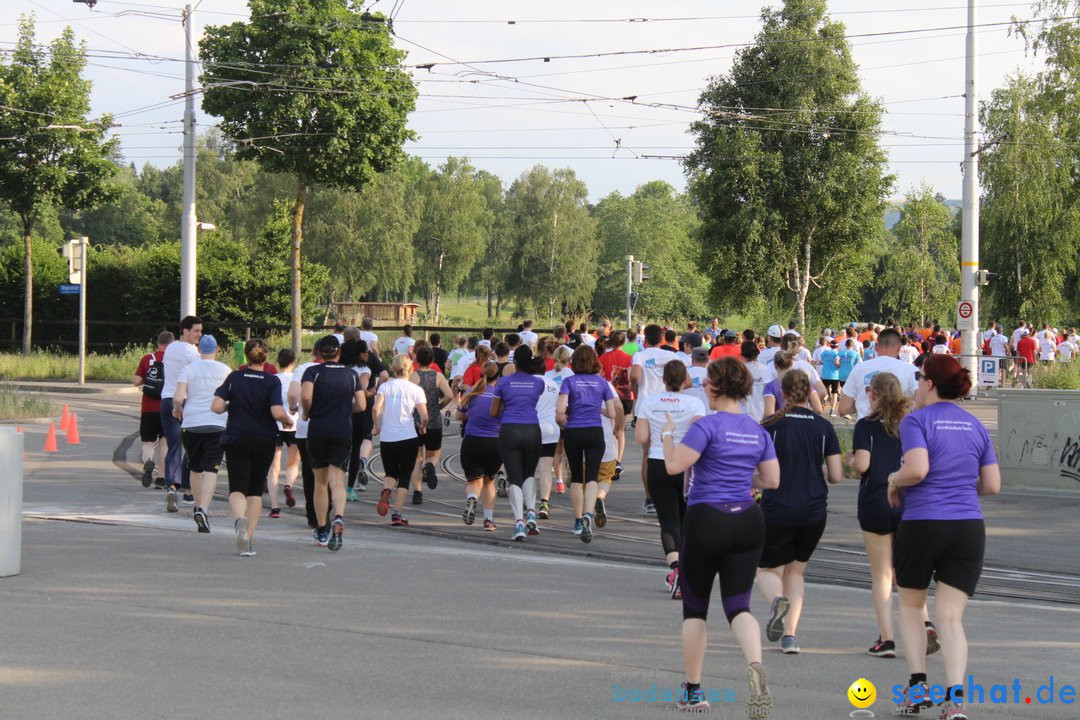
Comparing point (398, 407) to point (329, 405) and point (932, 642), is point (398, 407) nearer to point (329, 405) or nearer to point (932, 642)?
point (329, 405)

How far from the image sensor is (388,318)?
2778 inches

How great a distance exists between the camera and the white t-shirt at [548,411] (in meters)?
13.0

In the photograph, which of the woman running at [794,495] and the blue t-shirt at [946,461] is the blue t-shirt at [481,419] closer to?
the woman running at [794,495]

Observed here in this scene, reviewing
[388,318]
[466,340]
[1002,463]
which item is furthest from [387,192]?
[1002,463]

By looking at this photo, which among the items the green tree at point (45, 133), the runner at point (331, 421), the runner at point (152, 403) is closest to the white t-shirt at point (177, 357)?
the runner at point (152, 403)

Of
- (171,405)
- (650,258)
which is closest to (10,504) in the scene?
(171,405)

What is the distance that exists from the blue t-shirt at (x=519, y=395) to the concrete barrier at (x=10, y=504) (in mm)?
4219

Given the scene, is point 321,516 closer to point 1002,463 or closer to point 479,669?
point 479,669

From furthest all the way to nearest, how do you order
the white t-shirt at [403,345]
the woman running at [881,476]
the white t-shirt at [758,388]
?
the white t-shirt at [403,345] < the white t-shirt at [758,388] < the woman running at [881,476]

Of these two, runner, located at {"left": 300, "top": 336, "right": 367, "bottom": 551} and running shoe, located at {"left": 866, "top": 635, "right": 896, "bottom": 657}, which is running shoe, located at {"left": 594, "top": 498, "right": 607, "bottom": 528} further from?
running shoe, located at {"left": 866, "top": 635, "right": 896, "bottom": 657}

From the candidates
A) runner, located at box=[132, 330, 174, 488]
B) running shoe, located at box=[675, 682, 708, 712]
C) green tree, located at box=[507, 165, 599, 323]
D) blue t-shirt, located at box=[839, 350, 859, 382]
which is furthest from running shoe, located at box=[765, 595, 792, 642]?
green tree, located at box=[507, 165, 599, 323]

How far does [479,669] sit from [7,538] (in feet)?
14.5

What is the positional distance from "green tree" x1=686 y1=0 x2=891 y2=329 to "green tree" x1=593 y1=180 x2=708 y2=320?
4418cm

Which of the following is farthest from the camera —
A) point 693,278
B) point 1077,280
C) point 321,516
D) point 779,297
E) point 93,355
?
point 693,278
